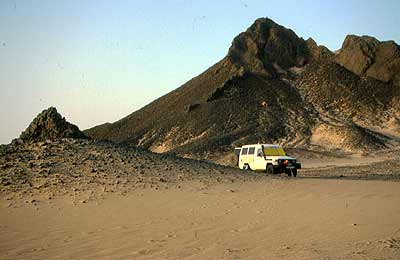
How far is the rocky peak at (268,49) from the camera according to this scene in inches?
3272

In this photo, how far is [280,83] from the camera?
77438 millimetres

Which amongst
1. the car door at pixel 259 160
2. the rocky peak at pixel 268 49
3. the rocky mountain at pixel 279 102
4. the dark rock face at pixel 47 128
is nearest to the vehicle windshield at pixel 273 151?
the car door at pixel 259 160

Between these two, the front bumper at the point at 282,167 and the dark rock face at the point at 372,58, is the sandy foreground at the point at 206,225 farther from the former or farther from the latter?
the dark rock face at the point at 372,58

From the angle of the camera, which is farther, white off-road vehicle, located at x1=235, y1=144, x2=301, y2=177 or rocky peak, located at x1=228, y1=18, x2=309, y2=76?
rocky peak, located at x1=228, y1=18, x2=309, y2=76

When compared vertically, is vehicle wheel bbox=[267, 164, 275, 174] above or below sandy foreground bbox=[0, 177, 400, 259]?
above

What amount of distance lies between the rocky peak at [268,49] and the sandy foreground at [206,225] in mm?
68404

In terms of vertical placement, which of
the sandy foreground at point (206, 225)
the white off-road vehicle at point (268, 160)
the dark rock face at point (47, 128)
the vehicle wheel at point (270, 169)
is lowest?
the sandy foreground at point (206, 225)

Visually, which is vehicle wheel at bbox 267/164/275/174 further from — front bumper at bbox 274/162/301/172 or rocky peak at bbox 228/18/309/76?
rocky peak at bbox 228/18/309/76

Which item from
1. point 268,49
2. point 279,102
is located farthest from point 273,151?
point 268,49

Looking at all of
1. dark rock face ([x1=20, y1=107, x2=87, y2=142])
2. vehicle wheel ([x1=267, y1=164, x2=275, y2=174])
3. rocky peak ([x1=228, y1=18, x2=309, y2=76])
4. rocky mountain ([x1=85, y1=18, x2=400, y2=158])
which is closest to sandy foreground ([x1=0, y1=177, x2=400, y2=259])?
dark rock face ([x1=20, y1=107, x2=87, y2=142])

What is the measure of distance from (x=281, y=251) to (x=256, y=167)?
1710 centimetres

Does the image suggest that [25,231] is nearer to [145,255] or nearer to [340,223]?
[145,255]

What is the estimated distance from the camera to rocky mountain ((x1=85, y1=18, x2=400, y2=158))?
60.0 m

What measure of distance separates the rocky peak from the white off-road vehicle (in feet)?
184
